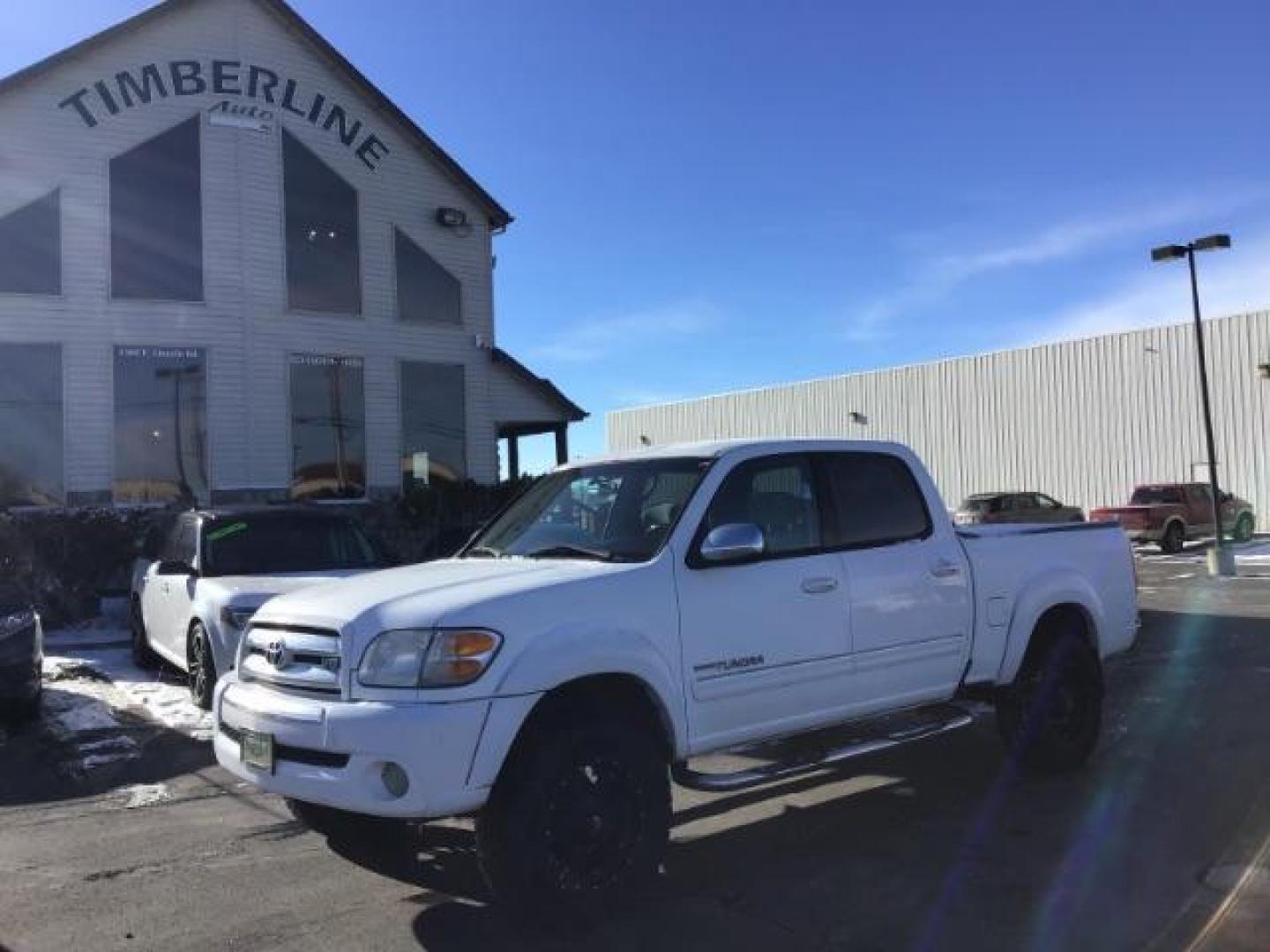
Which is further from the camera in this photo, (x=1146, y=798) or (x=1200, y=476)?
(x=1200, y=476)

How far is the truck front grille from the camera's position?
→ 4.48 meters

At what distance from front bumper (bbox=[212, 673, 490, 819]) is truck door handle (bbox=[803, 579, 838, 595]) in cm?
179

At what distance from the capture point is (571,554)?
204 inches

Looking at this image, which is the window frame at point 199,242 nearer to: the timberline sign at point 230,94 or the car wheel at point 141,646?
the timberline sign at point 230,94

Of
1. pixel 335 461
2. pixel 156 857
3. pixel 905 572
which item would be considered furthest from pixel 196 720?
pixel 335 461

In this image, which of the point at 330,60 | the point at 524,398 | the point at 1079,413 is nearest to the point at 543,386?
the point at 524,398

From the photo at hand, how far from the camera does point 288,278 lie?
60.5 feet

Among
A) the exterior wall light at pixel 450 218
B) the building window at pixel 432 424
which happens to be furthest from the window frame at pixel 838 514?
the exterior wall light at pixel 450 218

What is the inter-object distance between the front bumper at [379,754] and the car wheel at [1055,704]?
145 inches

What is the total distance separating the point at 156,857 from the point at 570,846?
249 centimetres

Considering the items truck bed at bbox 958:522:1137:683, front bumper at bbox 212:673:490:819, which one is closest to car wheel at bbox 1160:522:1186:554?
truck bed at bbox 958:522:1137:683

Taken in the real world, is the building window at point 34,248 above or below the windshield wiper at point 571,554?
above

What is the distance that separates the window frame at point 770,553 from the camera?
5016 mm

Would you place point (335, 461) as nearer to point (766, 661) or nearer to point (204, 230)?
point (204, 230)
